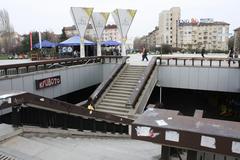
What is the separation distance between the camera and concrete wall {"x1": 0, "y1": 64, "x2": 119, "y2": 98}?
34.2ft

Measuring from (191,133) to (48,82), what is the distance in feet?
37.0

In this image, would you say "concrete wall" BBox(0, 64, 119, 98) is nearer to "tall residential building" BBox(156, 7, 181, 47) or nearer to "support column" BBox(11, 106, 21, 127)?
"support column" BBox(11, 106, 21, 127)

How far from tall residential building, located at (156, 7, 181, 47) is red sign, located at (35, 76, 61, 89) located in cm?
8473

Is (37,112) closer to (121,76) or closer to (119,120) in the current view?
(119,120)

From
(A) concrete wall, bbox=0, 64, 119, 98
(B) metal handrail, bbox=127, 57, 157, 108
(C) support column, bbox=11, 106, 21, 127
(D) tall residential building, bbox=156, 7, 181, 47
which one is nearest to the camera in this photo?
(C) support column, bbox=11, 106, 21, 127

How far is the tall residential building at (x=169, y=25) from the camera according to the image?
3740 inches

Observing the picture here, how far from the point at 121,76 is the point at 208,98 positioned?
799cm

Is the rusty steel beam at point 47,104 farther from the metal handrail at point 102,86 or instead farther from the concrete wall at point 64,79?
the metal handrail at point 102,86

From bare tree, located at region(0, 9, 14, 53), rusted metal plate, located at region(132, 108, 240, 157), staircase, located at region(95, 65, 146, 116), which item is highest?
bare tree, located at region(0, 9, 14, 53)

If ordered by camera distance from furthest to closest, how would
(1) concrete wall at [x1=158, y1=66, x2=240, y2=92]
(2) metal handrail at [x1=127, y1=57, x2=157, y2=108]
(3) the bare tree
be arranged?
(3) the bare tree → (1) concrete wall at [x1=158, y1=66, x2=240, y2=92] → (2) metal handrail at [x1=127, y1=57, x2=157, y2=108]

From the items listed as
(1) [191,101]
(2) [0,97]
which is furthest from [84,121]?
(1) [191,101]

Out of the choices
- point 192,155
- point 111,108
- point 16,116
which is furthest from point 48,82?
point 192,155

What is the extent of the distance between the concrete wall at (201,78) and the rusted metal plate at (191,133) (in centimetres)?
1426

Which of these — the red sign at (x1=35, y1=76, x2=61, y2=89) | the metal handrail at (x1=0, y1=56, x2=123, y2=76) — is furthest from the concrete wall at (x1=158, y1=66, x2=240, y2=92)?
the red sign at (x1=35, y1=76, x2=61, y2=89)
